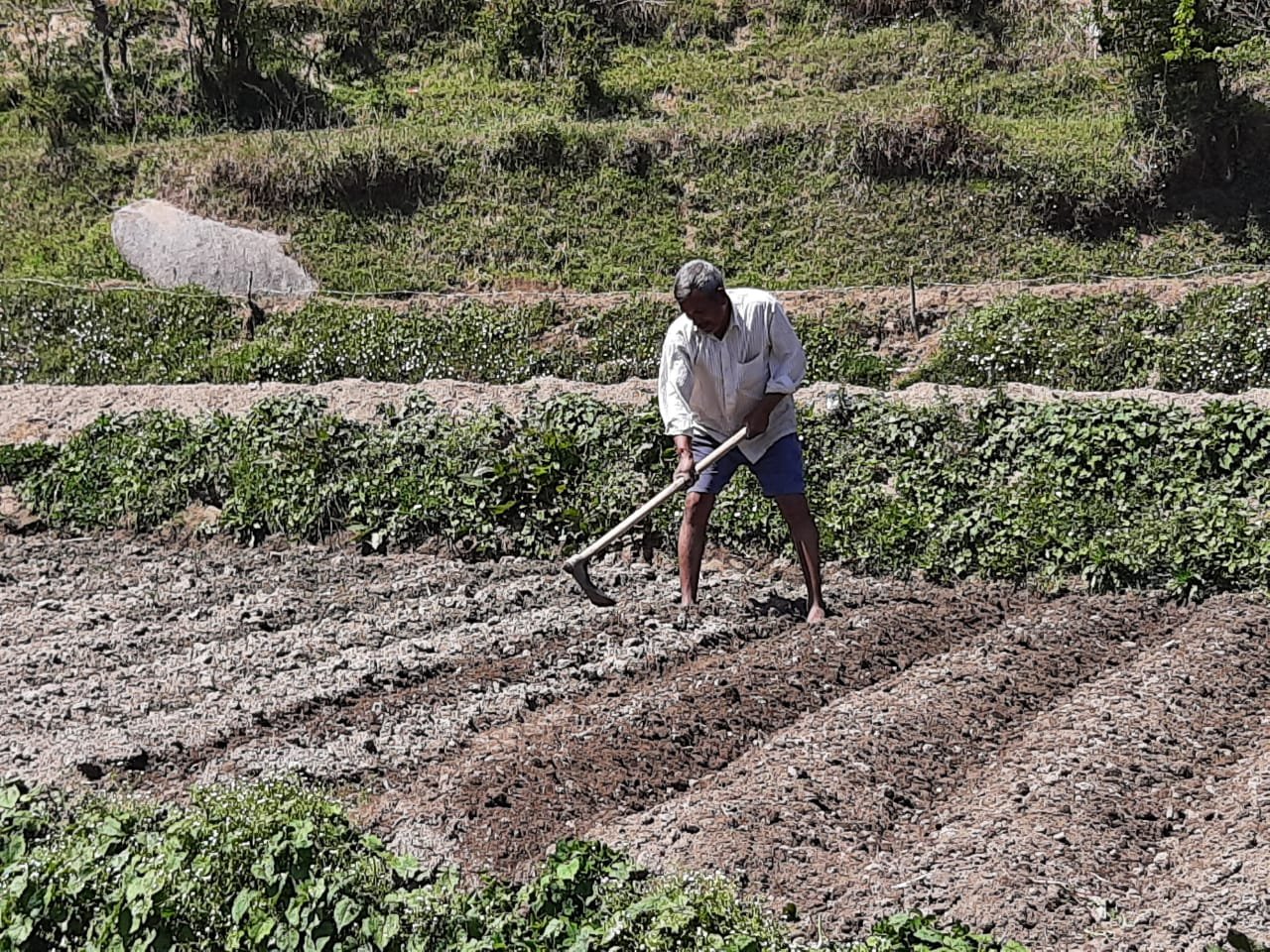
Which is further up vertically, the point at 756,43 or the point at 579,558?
the point at 756,43

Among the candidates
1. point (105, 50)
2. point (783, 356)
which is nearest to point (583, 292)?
point (105, 50)

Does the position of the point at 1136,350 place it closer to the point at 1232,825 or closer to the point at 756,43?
the point at 1232,825

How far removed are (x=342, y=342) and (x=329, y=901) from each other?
390 inches

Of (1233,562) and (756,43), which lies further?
(756,43)

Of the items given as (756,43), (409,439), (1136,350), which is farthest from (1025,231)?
(409,439)

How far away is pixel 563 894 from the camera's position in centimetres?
331

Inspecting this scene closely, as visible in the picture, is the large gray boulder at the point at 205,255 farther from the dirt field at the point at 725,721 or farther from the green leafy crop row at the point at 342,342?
the dirt field at the point at 725,721

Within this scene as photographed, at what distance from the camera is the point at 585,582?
19.7ft

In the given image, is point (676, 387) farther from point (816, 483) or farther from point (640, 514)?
point (816, 483)

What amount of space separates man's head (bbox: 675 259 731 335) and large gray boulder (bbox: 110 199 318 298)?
10.6m

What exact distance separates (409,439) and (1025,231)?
9.95 meters

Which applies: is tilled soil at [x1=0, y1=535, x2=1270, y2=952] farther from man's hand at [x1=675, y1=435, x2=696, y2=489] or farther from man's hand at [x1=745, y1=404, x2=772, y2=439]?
man's hand at [x1=745, y1=404, x2=772, y2=439]

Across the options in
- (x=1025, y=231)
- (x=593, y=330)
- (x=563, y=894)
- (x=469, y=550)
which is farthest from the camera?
(x=1025, y=231)

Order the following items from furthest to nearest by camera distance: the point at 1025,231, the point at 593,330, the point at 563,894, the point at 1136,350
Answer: the point at 1025,231 < the point at 593,330 < the point at 1136,350 < the point at 563,894
